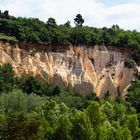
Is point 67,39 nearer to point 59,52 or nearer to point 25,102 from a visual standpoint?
point 59,52

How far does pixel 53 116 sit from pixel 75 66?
30.2 meters

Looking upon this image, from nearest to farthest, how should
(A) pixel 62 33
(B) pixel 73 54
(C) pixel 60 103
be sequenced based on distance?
(C) pixel 60 103
(A) pixel 62 33
(B) pixel 73 54

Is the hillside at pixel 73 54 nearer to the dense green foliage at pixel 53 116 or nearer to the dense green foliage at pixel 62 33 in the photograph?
the dense green foliage at pixel 62 33

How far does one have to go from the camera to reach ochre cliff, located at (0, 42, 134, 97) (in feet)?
290

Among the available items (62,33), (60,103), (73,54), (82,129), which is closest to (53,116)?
(82,129)

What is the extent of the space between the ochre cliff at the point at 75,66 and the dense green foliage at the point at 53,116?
3982mm

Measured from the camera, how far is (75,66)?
9206 centimetres

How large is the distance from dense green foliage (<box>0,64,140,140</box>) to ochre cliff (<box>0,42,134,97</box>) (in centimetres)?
398

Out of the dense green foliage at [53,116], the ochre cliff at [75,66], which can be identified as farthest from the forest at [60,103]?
the ochre cliff at [75,66]

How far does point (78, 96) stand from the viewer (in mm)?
86438

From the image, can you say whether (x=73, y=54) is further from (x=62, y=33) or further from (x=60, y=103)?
(x=60, y=103)

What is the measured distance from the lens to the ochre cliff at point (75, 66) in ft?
290

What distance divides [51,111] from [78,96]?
23.9m

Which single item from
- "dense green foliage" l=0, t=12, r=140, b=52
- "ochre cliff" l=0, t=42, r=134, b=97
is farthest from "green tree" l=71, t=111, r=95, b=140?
"dense green foliage" l=0, t=12, r=140, b=52
